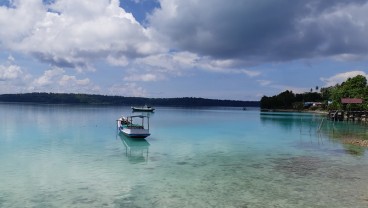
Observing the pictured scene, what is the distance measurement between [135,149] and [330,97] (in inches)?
4204

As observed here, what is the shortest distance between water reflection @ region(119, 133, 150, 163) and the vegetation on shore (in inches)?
2413

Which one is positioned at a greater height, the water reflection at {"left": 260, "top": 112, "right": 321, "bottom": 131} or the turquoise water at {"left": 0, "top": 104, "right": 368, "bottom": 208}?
the water reflection at {"left": 260, "top": 112, "right": 321, "bottom": 131}

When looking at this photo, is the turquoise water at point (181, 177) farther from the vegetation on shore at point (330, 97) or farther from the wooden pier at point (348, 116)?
the vegetation on shore at point (330, 97)

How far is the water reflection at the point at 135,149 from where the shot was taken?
2786 centimetres

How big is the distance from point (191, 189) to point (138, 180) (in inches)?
150

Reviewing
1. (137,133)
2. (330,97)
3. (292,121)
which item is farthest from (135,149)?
(330,97)

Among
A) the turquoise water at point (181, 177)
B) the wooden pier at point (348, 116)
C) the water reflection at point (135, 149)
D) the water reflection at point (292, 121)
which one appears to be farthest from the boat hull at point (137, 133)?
the wooden pier at point (348, 116)

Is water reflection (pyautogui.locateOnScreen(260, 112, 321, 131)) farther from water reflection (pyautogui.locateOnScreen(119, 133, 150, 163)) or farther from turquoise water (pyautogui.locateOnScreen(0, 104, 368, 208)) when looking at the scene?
turquoise water (pyautogui.locateOnScreen(0, 104, 368, 208))

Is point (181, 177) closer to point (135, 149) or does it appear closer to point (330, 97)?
point (135, 149)

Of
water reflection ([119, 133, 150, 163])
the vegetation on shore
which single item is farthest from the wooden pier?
water reflection ([119, 133, 150, 163])

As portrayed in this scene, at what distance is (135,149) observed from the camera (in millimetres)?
33125

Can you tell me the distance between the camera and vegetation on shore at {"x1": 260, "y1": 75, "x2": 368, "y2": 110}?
91.3 m

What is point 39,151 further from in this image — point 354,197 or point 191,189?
point 354,197

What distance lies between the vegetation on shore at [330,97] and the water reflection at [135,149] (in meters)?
61.3
